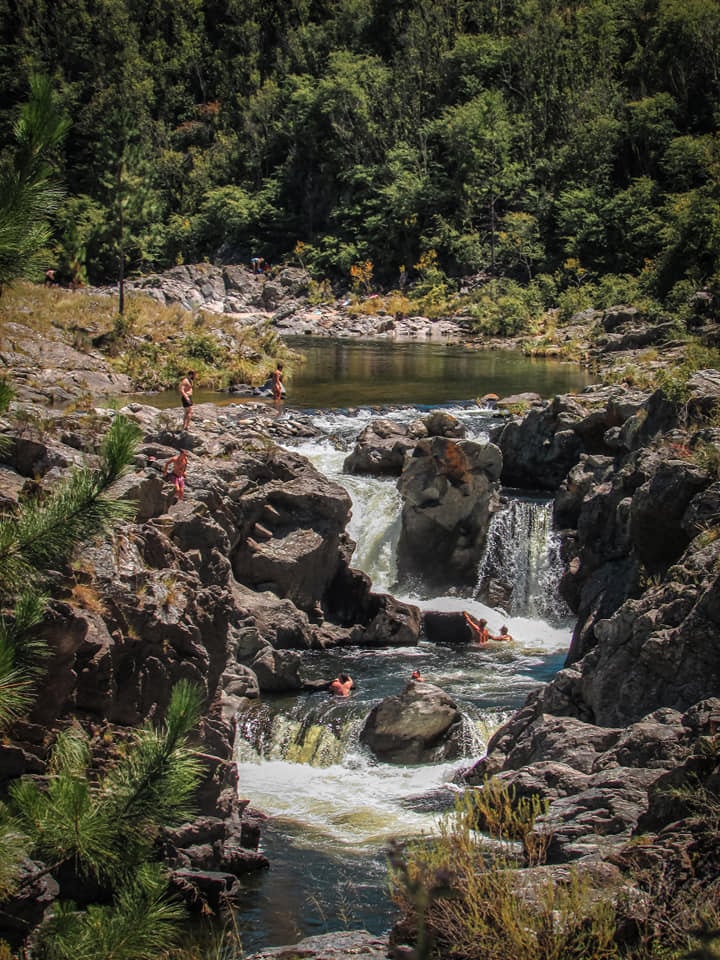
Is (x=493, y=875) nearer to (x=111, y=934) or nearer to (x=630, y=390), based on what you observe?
(x=111, y=934)

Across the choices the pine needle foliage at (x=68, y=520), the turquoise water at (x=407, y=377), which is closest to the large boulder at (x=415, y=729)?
the pine needle foliage at (x=68, y=520)

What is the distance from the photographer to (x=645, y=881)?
20.8ft

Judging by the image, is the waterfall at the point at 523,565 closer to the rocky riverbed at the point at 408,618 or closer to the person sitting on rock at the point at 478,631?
the rocky riverbed at the point at 408,618

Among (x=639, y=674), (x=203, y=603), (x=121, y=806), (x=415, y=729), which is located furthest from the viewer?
(x=415, y=729)

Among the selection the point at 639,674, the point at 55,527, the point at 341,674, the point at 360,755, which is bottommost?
the point at 360,755

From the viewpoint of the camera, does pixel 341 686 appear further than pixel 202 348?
No

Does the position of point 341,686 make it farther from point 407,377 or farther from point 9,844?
point 407,377

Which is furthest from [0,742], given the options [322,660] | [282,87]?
[282,87]

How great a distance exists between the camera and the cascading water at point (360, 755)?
31.9ft

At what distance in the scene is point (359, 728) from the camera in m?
14.0

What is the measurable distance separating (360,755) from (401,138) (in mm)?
62950

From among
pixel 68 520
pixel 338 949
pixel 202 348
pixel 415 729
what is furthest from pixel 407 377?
pixel 68 520

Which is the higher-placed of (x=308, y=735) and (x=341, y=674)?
(x=341, y=674)

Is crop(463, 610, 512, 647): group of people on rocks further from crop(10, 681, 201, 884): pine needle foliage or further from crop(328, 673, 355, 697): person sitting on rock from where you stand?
crop(10, 681, 201, 884): pine needle foliage
